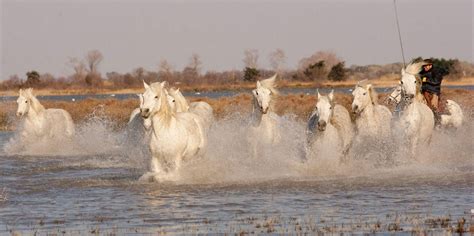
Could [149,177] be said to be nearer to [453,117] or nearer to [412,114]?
[412,114]

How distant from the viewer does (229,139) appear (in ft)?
63.5

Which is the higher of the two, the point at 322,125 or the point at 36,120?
the point at 36,120

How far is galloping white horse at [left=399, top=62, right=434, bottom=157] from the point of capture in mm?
16484

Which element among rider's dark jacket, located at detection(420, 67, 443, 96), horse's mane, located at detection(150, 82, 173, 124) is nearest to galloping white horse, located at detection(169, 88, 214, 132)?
horse's mane, located at detection(150, 82, 173, 124)

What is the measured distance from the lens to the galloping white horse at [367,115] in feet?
55.6

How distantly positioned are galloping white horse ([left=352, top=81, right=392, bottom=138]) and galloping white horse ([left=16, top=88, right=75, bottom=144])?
33.8ft

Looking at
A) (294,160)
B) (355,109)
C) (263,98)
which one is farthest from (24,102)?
(355,109)

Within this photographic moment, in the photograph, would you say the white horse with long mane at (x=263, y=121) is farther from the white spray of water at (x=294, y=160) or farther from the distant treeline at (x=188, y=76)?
the distant treeline at (x=188, y=76)

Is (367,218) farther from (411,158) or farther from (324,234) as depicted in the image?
(411,158)

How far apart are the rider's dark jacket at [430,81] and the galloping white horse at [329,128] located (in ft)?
9.19

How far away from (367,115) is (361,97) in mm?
478

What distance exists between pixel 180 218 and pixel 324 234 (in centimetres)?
219

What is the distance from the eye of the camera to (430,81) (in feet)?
62.1

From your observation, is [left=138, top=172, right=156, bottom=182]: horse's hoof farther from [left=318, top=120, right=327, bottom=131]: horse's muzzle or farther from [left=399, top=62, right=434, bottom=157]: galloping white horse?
[left=399, top=62, right=434, bottom=157]: galloping white horse
